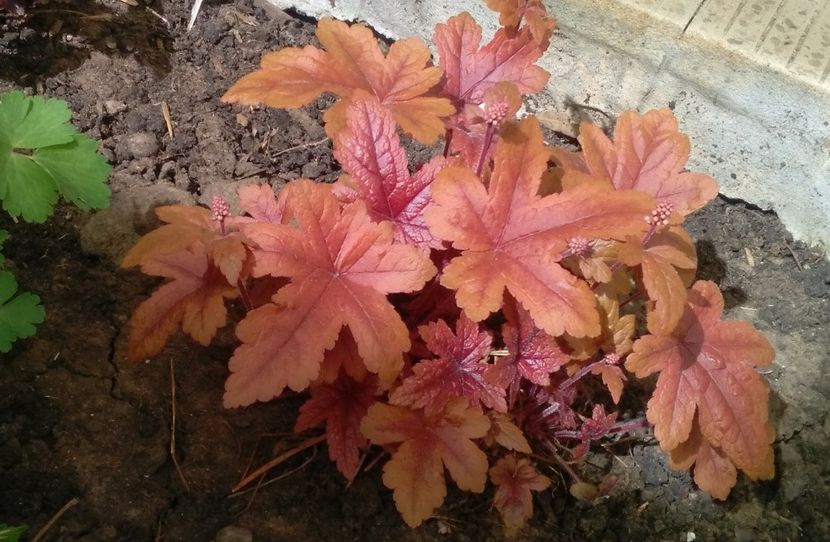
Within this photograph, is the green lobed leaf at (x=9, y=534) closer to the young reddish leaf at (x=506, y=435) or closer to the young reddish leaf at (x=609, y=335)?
the young reddish leaf at (x=506, y=435)

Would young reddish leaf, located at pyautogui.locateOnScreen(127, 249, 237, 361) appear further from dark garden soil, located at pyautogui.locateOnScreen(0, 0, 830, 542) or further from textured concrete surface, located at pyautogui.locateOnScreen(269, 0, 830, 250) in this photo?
textured concrete surface, located at pyautogui.locateOnScreen(269, 0, 830, 250)

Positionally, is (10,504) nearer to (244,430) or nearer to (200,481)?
(200,481)

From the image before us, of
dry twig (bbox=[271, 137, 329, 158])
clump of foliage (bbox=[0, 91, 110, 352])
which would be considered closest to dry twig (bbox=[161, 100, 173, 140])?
dry twig (bbox=[271, 137, 329, 158])

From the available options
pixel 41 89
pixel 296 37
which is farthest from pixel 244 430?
pixel 296 37

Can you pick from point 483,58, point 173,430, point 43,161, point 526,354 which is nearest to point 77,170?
point 43,161

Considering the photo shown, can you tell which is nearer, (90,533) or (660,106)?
(90,533)

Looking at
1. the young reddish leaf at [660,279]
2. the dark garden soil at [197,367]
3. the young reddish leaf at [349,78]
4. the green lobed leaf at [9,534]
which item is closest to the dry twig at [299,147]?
the dark garden soil at [197,367]
